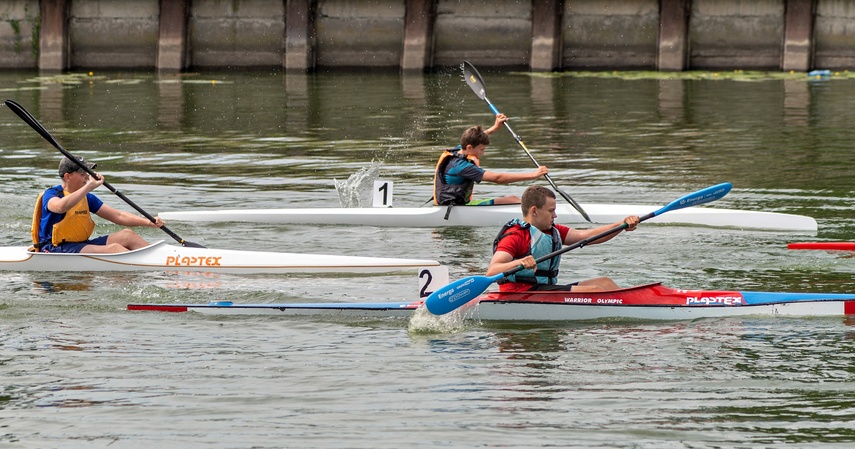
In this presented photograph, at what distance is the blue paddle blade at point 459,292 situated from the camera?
30.5ft

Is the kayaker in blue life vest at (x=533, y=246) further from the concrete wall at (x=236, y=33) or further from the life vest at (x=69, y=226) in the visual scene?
the concrete wall at (x=236, y=33)

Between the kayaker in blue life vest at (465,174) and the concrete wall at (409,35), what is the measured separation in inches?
724

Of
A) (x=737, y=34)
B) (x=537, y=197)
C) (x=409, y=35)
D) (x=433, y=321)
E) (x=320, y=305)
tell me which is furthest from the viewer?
(x=409, y=35)

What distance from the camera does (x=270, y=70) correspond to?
3412cm

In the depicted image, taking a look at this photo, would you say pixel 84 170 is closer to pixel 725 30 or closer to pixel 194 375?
pixel 194 375

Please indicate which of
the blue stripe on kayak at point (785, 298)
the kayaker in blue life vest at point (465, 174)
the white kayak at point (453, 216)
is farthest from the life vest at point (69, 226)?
the blue stripe on kayak at point (785, 298)

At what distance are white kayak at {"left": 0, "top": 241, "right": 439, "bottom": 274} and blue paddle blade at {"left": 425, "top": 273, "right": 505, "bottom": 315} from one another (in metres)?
2.19

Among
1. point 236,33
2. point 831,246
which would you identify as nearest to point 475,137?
point 831,246

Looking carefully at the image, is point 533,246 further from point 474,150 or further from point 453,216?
point 453,216

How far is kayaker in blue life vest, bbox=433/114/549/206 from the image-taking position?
548 inches

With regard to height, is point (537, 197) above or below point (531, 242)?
above

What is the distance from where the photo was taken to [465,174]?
14047 millimetres

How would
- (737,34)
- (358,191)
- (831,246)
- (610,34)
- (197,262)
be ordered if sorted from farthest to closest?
(610,34)
(737,34)
(358,191)
(831,246)
(197,262)

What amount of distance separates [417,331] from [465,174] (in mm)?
4814
